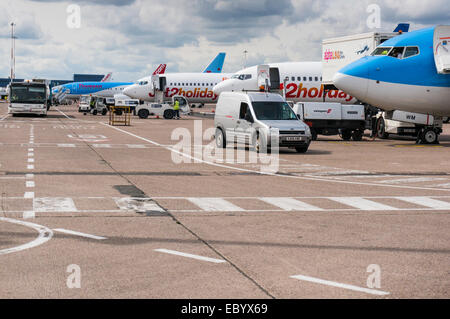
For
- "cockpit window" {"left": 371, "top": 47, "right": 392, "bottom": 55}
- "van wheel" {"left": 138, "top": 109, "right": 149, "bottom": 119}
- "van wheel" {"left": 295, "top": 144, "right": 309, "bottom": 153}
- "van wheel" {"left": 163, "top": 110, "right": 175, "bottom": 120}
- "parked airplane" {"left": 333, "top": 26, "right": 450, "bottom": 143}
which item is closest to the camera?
Answer: "van wheel" {"left": 295, "top": 144, "right": 309, "bottom": 153}

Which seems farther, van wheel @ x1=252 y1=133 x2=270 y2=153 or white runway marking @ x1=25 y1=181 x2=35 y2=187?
van wheel @ x1=252 y1=133 x2=270 y2=153

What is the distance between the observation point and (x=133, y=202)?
13500 mm

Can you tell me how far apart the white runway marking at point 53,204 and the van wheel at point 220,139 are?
583 inches

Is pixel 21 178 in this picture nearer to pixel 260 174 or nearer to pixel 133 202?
→ pixel 133 202

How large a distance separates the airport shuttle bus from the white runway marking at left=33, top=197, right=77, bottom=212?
49482 millimetres

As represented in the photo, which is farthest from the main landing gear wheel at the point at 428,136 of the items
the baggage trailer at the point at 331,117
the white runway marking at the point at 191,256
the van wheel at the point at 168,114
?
the van wheel at the point at 168,114

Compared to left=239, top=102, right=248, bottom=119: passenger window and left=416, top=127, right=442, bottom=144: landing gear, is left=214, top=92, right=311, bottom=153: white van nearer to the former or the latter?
left=239, top=102, right=248, bottom=119: passenger window

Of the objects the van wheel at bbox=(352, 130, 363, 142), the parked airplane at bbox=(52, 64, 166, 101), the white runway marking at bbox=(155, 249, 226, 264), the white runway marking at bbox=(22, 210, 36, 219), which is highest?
the parked airplane at bbox=(52, 64, 166, 101)

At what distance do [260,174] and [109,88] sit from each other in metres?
107

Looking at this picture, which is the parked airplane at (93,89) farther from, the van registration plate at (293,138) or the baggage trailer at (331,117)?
the van registration plate at (293,138)

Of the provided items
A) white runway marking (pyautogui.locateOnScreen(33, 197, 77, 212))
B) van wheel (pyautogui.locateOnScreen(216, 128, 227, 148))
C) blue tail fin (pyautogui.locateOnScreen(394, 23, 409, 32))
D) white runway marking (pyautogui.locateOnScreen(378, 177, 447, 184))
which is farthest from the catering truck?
white runway marking (pyautogui.locateOnScreen(33, 197, 77, 212))

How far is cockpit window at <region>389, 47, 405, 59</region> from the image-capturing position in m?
29.9

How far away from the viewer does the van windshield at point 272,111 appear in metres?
27.0

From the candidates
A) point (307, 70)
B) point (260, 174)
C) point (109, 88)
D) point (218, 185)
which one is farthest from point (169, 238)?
point (109, 88)
